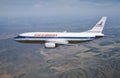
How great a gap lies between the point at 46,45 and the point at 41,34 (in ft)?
19.1

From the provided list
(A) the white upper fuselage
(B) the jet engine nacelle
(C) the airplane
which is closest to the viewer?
(B) the jet engine nacelle

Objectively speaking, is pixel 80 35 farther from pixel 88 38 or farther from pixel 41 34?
pixel 41 34

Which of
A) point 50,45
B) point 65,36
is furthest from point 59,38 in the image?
point 50,45

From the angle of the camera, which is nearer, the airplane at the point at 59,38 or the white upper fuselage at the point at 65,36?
the airplane at the point at 59,38

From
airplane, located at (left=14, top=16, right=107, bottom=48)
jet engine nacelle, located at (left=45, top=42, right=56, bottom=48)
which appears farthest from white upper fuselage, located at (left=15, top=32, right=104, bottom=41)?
jet engine nacelle, located at (left=45, top=42, right=56, bottom=48)

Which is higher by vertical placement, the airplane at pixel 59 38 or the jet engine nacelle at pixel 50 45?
the airplane at pixel 59 38

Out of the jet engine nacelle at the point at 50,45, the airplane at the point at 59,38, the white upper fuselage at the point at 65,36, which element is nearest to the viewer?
the jet engine nacelle at the point at 50,45

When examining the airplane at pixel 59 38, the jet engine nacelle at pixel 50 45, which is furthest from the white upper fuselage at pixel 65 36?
the jet engine nacelle at pixel 50 45

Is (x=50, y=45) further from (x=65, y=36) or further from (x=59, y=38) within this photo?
(x=65, y=36)

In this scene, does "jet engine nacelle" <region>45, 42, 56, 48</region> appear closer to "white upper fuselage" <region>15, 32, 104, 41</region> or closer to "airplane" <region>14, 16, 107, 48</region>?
"airplane" <region>14, 16, 107, 48</region>

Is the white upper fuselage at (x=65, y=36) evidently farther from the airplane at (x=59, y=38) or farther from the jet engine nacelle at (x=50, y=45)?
the jet engine nacelle at (x=50, y=45)

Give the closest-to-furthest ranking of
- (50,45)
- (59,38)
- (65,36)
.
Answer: (50,45), (65,36), (59,38)

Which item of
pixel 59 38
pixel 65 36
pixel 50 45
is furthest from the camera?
pixel 59 38

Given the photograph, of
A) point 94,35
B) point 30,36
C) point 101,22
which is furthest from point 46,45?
point 101,22
